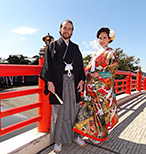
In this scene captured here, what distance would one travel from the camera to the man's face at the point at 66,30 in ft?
5.27

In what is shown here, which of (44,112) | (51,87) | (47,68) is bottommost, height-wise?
(44,112)

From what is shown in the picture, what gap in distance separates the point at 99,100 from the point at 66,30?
3.38 feet

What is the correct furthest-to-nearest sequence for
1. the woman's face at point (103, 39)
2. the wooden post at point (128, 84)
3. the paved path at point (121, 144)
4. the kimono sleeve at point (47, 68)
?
the wooden post at point (128, 84), the woman's face at point (103, 39), the paved path at point (121, 144), the kimono sleeve at point (47, 68)

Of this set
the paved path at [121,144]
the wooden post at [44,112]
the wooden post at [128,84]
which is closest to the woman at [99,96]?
the paved path at [121,144]

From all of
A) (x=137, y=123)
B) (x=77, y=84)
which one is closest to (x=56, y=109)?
(x=77, y=84)

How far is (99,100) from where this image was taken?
1.81 meters

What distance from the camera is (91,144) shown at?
1.88m

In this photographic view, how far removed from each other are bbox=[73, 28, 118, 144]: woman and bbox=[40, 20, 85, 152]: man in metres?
0.16

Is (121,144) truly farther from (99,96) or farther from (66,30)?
(66,30)

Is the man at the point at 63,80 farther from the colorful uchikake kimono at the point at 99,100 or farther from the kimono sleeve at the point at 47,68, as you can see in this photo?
the colorful uchikake kimono at the point at 99,100

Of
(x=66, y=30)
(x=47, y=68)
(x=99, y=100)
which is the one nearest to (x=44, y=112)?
(x=47, y=68)

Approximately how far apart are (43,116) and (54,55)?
0.87 m

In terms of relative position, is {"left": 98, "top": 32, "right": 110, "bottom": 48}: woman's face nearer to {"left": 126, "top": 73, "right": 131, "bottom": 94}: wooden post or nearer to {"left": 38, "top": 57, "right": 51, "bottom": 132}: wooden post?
{"left": 38, "top": 57, "right": 51, "bottom": 132}: wooden post

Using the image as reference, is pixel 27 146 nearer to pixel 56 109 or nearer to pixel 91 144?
pixel 56 109
